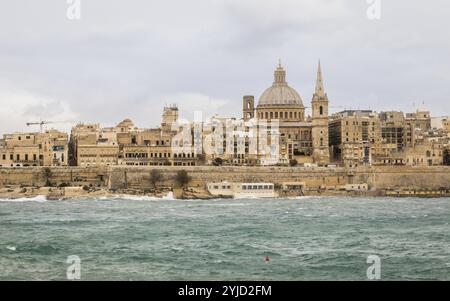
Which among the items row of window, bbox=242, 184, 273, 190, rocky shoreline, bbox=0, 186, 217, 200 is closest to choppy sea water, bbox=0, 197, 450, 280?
rocky shoreline, bbox=0, 186, 217, 200

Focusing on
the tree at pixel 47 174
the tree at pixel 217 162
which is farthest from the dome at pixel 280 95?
the tree at pixel 47 174

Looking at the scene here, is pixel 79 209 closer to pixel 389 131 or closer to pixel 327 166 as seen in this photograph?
pixel 327 166

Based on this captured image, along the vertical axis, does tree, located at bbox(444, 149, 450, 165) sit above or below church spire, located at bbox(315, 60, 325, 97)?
below

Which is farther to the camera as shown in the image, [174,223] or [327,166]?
[327,166]

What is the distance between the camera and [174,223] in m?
53.1

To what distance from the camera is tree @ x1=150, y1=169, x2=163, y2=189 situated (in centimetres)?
9769

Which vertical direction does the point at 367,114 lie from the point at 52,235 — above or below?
above

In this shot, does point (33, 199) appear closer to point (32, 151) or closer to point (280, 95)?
point (32, 151)

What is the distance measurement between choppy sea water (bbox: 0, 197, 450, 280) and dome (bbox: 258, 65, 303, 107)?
62709mm

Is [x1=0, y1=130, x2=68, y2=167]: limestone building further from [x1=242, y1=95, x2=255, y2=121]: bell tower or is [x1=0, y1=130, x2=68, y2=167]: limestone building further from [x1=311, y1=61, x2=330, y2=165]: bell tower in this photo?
[x1=242, y1=95, x2=255, y2=121]: bell tower

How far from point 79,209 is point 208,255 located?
1263 inches
